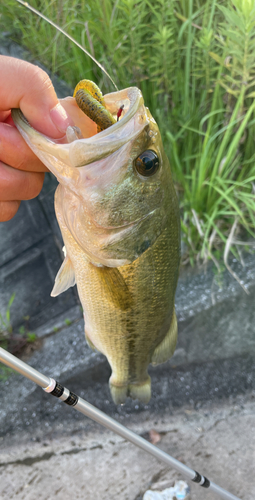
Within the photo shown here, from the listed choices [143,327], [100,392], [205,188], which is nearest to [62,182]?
[143,327]

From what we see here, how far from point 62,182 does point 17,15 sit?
1682 millimetres

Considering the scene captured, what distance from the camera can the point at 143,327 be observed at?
3.23 ft

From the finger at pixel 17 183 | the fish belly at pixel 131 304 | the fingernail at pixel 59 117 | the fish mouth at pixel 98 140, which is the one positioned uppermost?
the fingernail at pixel 59 117

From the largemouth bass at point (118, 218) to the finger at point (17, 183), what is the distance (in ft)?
0.39

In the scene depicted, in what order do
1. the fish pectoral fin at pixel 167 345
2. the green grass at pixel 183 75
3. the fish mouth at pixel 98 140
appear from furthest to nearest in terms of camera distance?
the green grass at pixel 183 75, the fish pectoral fin at pixel 167 345, the fish mouth at pixel 98 140

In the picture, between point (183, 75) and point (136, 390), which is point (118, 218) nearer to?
point (136, 390)

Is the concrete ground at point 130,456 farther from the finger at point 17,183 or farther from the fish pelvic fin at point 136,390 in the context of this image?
the finger at point 17,183

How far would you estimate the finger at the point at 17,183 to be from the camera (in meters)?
0.83

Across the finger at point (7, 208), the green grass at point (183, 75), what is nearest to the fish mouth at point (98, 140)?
the finger at point (7, 208)

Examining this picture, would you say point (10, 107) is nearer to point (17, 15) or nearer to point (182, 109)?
point (182, 109)

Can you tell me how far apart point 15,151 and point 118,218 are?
11.0 inches

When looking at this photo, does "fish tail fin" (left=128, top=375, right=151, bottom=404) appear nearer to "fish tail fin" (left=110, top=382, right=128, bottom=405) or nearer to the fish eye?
"fish tail fin" (left=110, top=382, right=128, bottom=405)

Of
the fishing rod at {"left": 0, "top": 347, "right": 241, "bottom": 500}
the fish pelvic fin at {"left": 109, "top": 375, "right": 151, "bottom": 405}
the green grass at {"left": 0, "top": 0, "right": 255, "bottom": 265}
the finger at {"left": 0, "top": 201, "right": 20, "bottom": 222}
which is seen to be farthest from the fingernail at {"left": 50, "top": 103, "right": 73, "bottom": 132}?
the green grass at {"left": 0, "top": 0, "right": 255, "bottom": 265}

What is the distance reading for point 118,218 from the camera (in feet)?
2.40
